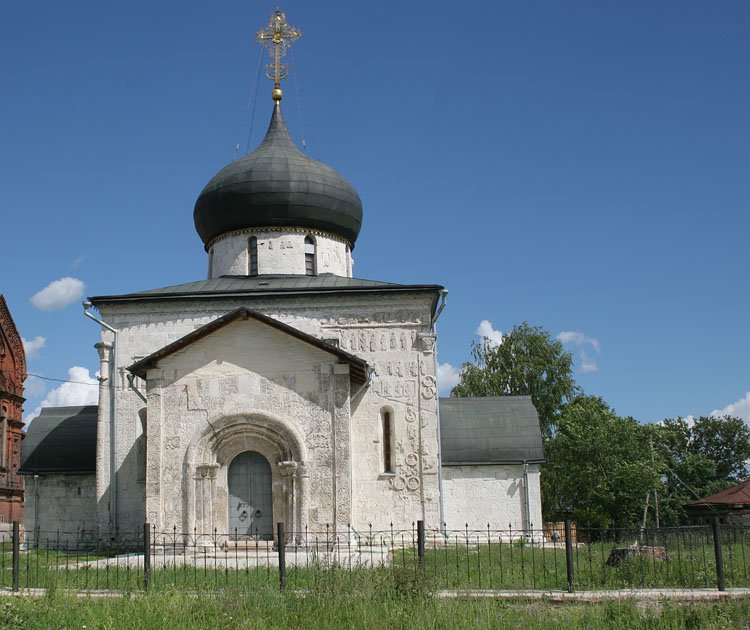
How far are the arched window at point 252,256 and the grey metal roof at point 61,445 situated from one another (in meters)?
4.89

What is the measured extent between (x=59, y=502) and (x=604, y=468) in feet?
42.5

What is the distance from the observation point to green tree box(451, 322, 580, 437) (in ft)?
106

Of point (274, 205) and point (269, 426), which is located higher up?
point (274, 205)

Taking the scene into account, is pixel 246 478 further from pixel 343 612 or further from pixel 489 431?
pixel 343 612

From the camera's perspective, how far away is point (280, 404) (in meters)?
14.8

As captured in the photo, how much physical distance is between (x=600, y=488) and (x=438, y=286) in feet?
26.6

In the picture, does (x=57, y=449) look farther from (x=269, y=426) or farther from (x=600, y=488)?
(x=600, y=488)

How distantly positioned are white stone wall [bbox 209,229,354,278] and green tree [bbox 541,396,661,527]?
7.68 m

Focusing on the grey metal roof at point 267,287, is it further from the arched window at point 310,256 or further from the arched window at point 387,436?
the arched window at point 387,436

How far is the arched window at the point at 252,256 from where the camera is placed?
749 inches

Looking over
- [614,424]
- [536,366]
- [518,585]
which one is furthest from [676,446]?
[518,585]

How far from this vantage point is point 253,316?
15.0m

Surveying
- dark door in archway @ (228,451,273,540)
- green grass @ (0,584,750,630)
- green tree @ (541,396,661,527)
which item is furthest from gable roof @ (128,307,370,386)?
green tree @ (541,396,661,527)

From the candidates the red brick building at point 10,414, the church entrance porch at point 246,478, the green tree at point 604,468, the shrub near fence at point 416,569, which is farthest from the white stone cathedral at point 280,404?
the red brick building at point 10,414
